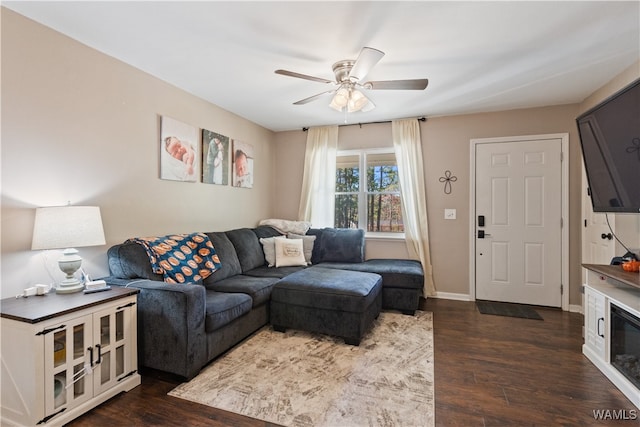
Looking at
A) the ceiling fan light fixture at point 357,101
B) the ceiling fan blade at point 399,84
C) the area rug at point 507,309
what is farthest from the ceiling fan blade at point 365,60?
the area rug at point 507,309

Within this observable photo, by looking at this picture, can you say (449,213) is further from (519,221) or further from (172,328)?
(172,328)

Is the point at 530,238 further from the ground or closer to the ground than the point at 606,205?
closer to the ground

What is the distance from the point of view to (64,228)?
1.92m

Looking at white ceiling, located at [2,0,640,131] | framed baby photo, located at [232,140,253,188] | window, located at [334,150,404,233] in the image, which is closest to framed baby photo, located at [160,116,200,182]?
white ceiling, located at [2,0,640,131]

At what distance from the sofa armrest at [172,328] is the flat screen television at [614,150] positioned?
3134 mm

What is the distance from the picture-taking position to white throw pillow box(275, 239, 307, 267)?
379 cm

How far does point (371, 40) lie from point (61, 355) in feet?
9.27

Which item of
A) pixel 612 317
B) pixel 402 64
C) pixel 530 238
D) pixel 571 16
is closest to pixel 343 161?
pixel 402 64

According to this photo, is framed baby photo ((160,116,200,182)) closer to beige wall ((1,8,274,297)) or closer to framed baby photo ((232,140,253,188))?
beige wall ((1,8,274,297))

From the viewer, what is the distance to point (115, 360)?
1.96m

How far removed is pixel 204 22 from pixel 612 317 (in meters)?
3.53

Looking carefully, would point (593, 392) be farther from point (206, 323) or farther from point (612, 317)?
point (206, 323)

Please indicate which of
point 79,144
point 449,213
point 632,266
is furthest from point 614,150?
point 79,144

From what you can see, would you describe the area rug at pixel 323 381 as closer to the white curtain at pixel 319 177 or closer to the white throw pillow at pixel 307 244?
the white throw pillow at pixel 307 244
